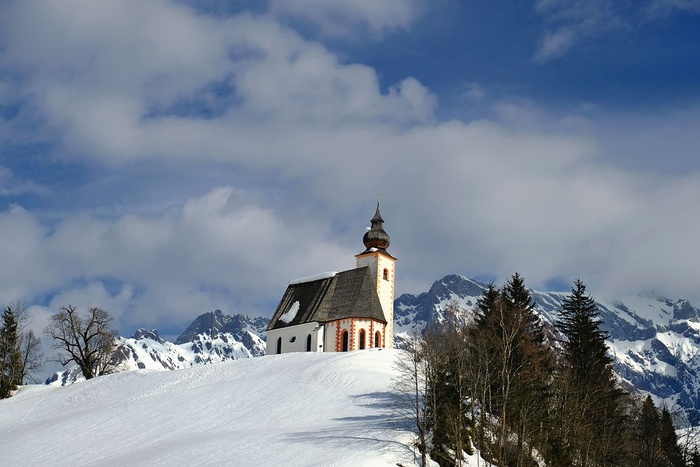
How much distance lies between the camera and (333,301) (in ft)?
306

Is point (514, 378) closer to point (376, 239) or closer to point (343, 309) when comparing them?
point (343, 309)

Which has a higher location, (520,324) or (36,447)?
(520,324)

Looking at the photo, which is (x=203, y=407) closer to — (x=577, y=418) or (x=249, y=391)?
(x=249, y=391)

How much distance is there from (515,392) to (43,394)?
50332mm

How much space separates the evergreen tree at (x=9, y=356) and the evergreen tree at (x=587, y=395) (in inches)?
2182

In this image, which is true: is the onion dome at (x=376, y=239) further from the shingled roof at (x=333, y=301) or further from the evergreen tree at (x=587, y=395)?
the evergreen tree at (x=587, y=395)

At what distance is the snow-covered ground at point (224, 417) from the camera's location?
50.3 m

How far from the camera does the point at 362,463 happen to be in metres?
46.8

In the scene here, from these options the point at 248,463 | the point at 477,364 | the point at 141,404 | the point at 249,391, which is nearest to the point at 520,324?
the point at 477,364

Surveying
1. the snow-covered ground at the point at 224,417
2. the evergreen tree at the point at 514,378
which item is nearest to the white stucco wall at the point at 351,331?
the snow-covered ground at the point at 224,417

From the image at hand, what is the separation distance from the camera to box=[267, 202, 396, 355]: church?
89.8 meters

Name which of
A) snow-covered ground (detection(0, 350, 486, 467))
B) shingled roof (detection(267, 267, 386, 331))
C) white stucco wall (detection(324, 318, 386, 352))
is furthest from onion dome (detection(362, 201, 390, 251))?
snow-covered ground (detection(0, 350, 486, 467))

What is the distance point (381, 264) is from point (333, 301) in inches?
327

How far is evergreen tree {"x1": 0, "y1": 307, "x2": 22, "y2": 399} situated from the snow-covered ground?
69.8 inches
